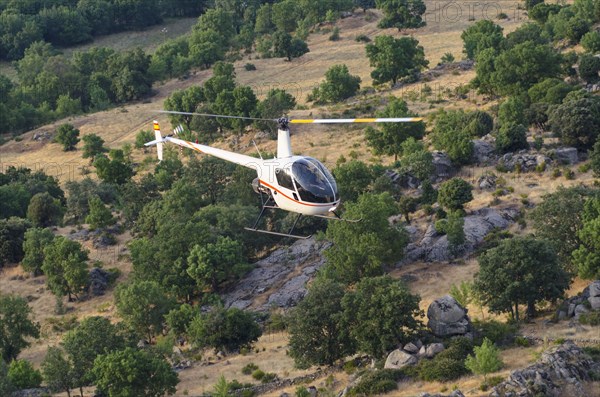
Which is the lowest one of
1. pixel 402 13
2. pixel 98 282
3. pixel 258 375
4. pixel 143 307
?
pixel 98 282

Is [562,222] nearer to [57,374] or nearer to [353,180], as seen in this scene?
[353,180]

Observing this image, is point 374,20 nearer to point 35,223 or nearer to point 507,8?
point 507,8

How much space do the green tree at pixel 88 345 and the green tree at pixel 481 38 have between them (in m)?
80.8

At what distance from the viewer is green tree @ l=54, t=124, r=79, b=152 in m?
147

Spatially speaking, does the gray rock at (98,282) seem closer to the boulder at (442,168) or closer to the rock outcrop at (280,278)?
the rock outcrop at (280,278)

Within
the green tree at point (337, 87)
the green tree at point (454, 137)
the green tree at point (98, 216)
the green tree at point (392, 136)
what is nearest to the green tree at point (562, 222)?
the green tree at point (454, 137)

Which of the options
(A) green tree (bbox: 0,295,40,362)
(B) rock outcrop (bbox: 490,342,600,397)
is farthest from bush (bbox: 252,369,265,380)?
(A) green tree (bbox: 0,295,40,362)

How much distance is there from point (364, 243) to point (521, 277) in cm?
1630

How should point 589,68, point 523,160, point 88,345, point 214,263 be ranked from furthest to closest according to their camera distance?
1. point 589,68
2. point 523,160
3. point 214,263
4. point 88,345

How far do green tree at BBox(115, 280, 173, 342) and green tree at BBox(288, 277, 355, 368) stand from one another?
1734 cm

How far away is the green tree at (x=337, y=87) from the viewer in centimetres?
14525

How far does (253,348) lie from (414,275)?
16.3 meters

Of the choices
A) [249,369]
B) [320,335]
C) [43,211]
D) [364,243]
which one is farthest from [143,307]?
[43,211]

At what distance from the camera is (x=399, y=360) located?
227 ft
